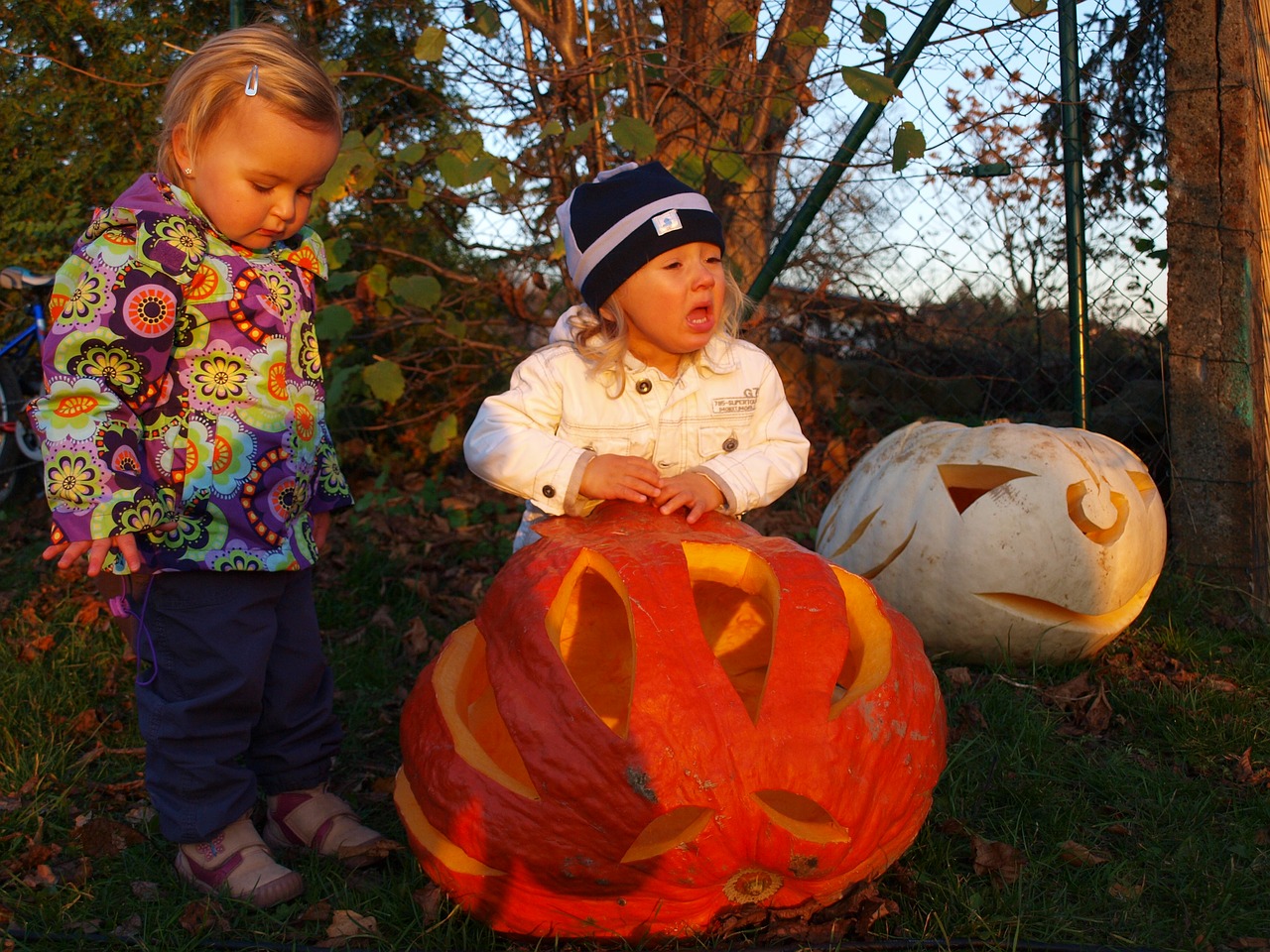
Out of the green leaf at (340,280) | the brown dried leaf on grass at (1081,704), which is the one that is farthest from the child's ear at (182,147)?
the brown dried leaf on grass at (1081,704)

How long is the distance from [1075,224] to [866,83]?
123 cm

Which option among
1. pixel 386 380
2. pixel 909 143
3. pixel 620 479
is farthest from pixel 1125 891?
pixel 386 380

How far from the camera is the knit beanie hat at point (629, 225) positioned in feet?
8.34

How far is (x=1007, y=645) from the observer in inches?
124

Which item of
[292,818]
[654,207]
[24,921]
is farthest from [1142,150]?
[24,921]

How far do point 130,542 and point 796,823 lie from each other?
1399 mm

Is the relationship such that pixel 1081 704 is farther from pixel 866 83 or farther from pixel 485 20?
pixel 485 20

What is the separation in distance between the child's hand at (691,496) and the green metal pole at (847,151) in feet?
6.06

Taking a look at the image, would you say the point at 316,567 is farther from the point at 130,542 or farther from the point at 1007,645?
the point at 1007,645

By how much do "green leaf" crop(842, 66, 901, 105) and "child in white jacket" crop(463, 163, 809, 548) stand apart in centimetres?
99

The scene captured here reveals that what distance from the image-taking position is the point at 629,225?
2.56 meters

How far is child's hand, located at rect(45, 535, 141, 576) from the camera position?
198 cm

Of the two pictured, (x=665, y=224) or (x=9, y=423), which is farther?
(x=9, y=423)

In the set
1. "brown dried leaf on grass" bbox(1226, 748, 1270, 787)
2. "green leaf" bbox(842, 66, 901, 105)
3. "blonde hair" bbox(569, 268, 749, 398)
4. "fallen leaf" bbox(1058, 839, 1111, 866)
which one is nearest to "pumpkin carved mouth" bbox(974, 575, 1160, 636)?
"brown dried leaf on grass" bbox(1226, 748, 1270, 787)
